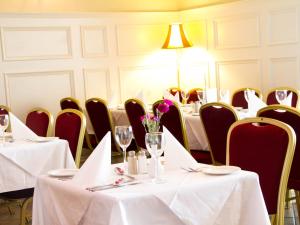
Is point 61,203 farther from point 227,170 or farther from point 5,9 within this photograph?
point 5,9

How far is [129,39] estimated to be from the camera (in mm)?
7875

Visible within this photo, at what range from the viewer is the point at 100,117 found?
6.29 metres

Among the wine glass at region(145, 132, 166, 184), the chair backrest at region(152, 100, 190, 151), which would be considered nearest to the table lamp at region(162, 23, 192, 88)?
the chair backrest at region(152, 100, 190, 151)

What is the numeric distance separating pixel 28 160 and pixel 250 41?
158 inches

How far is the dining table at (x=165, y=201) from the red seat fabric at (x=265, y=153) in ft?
1.24

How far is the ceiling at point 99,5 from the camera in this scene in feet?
23.4

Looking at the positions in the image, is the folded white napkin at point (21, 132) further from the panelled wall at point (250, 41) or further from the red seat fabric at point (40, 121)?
the panelled wall at point (250, 41)

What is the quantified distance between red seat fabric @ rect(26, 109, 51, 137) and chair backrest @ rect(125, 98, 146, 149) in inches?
36.6

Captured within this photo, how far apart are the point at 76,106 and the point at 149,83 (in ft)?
5.47

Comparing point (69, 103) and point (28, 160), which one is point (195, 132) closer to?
point (28, 160)

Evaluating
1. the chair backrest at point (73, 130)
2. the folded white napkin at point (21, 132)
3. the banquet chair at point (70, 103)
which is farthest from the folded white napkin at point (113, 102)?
the folded white napkin at point (21, 132)

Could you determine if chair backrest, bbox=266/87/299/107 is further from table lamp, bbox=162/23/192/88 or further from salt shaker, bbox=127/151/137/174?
salt shaker, bbox=127/151/137/174

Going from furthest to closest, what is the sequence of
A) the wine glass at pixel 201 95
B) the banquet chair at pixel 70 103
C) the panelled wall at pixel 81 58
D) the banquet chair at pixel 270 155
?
the panelled wall at pixel 81 58, the banquet chair at pixel 70 103, the wine glass at pixel 201 95, the banquet chair at pixel 270 155

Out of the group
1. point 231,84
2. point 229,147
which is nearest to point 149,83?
point 231,84
